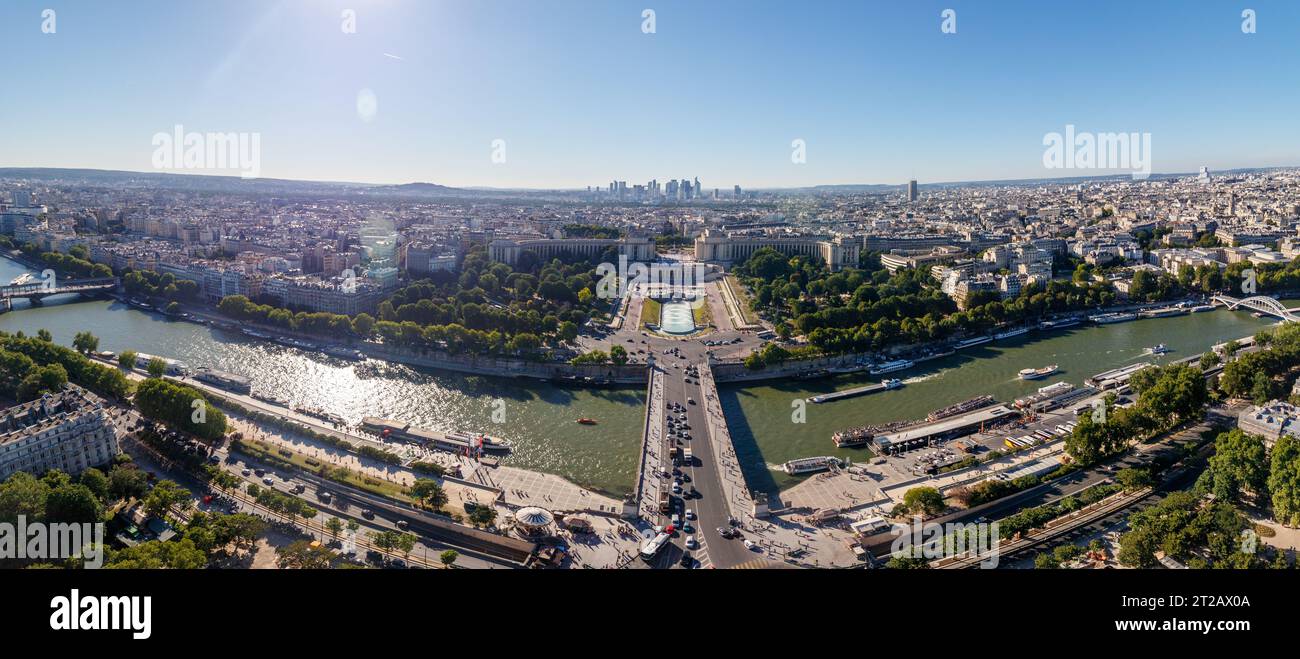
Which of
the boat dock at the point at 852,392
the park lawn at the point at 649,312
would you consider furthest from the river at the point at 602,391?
the park lawn at the point at 649,312

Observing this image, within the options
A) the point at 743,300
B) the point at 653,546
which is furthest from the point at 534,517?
the point at 743,300

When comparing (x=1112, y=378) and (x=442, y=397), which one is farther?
(x=1112, y=378)

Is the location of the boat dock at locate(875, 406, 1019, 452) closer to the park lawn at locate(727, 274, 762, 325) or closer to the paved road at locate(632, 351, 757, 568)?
the paved road at locate(632, 351, 757, 568)

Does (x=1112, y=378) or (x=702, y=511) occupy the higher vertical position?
(x=1112, y=378)

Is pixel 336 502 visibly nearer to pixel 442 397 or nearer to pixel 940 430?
pixel 442 397

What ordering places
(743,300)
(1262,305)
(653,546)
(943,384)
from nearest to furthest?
(653,546), (943,384), (1262,305), (743,300)

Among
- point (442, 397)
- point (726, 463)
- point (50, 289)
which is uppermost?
point (50, 289)
